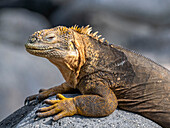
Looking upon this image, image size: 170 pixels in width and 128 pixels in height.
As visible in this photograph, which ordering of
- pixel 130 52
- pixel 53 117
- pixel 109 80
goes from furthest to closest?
pixel 130 52 → pixel 109 80 → pixel 53 117

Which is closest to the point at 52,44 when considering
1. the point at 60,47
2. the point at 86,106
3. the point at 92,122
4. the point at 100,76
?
the point at 60,47

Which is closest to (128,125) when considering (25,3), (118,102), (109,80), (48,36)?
(118,102)

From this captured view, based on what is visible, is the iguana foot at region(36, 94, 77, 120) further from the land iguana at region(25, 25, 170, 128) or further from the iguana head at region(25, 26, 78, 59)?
the iguana head at region(25, 26, 78, 59)

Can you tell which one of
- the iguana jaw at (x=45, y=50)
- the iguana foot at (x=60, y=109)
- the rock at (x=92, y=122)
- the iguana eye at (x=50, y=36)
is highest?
the iguana eye at (x=50, y=36)

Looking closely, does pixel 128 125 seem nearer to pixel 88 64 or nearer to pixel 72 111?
pixel 72 111

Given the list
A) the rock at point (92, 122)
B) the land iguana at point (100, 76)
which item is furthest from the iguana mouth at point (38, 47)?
the rock at point (92, 122)

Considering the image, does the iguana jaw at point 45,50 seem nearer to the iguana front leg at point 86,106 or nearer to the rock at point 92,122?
the iguana front leg at point 86,106

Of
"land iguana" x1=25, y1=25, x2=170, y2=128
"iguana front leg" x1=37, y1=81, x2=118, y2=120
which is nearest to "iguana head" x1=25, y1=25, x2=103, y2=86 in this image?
"land iguana" x1=25, y1=25, x2=170, y2=128

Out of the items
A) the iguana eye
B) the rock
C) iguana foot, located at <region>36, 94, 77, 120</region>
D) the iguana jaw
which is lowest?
the rock

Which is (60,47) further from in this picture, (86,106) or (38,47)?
(86,106)
